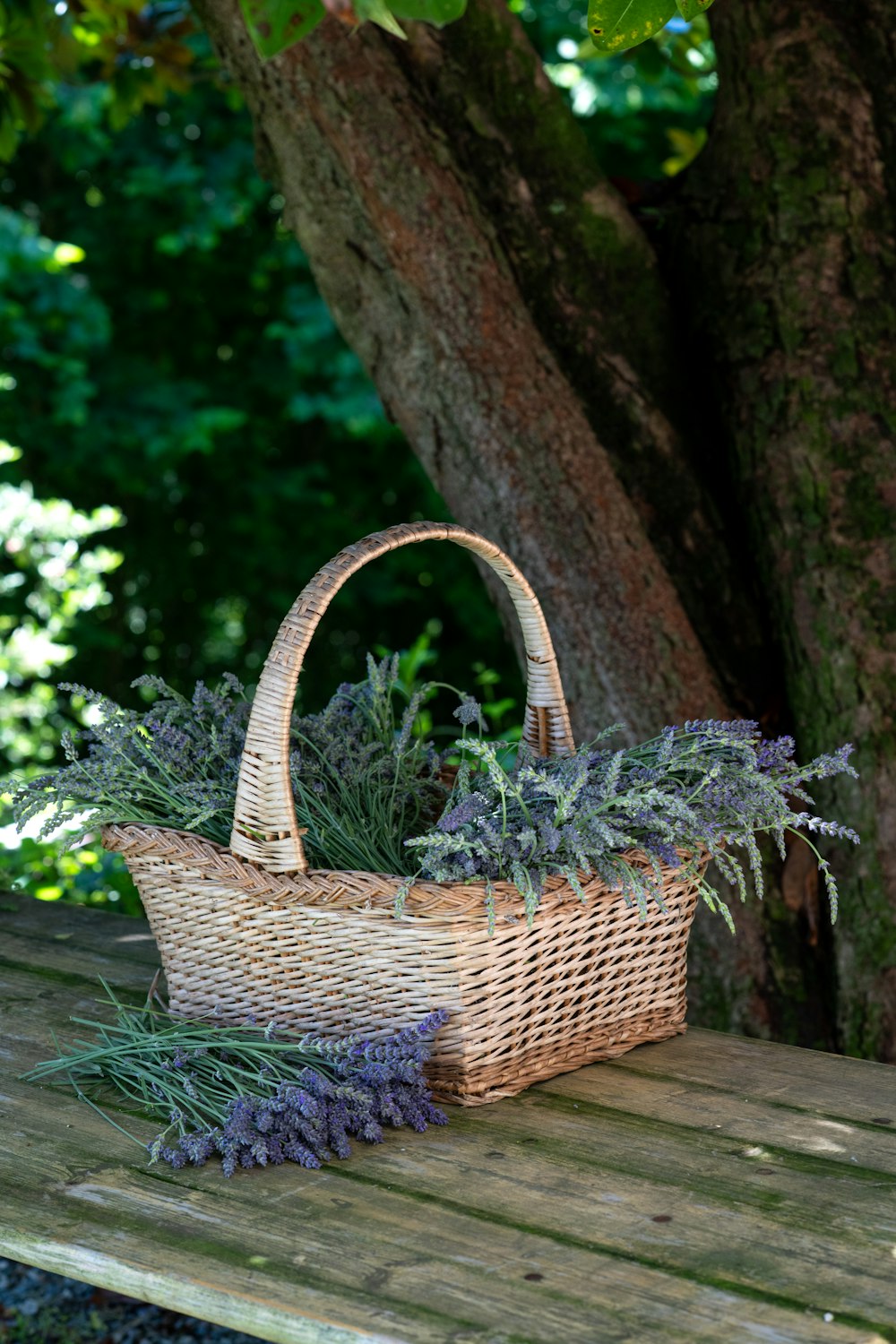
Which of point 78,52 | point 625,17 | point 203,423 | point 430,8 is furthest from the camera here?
point 203,423

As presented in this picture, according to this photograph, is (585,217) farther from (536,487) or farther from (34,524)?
(34,524)

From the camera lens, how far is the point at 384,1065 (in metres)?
1.49

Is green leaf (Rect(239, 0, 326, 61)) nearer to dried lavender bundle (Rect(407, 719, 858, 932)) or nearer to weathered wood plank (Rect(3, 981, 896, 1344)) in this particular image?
dried lavender bundle (Rect(407, 719, 858, 932))

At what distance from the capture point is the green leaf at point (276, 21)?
1.37 metres

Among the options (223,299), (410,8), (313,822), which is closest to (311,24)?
(410,8)

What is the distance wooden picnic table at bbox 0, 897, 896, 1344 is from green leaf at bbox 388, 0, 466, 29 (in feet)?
3.77

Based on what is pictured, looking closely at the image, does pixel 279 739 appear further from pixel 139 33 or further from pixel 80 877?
pixel 139 33

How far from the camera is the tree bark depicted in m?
2.31

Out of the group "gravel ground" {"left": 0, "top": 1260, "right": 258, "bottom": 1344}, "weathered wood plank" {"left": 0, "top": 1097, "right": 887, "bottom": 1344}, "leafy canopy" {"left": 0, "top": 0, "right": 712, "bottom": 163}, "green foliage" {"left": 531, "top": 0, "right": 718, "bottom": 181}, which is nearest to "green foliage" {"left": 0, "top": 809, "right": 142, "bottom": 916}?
"gravel ground" {"left": 0, "top": 1260, "right": 258, "bottom": 1344}

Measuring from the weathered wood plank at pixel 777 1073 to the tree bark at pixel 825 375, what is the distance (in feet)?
1.96

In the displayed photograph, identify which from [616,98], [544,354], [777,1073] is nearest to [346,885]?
[777,1073]

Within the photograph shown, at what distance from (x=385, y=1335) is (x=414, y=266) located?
1.77 meters

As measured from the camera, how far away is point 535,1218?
4.33 feet

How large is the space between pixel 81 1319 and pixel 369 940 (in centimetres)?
152
